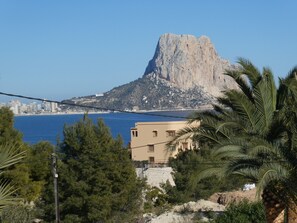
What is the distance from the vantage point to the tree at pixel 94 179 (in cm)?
2034

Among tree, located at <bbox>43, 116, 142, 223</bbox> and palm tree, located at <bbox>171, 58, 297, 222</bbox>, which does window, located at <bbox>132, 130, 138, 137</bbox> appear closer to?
tree, located at <bbox>43, 116, 142, 223</bbox>

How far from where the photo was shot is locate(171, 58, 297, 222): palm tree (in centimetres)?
1053

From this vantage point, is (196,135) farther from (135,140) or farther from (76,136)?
(135,140)

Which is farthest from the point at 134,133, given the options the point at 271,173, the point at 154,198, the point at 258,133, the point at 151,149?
the point at 271,173

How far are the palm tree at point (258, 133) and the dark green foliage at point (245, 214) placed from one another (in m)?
3.57

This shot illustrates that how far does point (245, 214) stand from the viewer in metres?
16.1

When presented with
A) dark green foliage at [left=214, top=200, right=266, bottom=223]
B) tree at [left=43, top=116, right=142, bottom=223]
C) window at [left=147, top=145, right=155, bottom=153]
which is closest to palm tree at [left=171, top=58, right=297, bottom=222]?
dark green foliage at [left=214, top=200, right=266, bottom=223]

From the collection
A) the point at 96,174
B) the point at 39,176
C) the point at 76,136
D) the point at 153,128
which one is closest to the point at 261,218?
the point at 96,174

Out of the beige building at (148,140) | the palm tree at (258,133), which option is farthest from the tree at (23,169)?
the beige building at (148,140)

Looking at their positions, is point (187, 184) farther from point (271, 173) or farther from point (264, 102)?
point (271, 173)

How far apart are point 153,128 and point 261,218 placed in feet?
150

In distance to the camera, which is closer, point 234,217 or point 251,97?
point 251,97

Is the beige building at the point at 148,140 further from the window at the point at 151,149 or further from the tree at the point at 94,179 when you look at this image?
the tree at the point at 94,179

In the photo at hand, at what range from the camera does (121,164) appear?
22.3m
